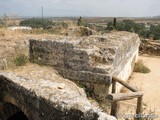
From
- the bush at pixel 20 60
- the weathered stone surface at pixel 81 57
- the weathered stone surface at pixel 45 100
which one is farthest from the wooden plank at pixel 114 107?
the bush at pixel 20 60

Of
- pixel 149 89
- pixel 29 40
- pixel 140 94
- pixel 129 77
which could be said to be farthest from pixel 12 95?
pixel 129 77

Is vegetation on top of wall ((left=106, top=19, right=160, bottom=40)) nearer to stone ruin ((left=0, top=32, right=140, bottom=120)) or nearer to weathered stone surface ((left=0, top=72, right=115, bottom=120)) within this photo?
stone ruin ((left=0, top=32, right=140, bottom=120))

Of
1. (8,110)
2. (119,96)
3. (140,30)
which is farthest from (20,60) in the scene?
(140,30)

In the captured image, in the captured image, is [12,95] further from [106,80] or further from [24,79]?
[106,80]

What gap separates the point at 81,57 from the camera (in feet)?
26.8

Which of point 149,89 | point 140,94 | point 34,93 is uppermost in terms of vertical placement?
point 34,93

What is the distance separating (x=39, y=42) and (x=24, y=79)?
3264 millimetres

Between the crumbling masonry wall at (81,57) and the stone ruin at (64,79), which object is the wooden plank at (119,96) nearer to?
the stone ruin at (64,79)

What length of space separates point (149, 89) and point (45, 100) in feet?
20.7

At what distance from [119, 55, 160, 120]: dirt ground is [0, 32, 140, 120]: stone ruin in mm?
703

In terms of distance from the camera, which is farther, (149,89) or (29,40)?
(149,89)

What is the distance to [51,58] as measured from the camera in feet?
28.8

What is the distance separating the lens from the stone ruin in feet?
14.6

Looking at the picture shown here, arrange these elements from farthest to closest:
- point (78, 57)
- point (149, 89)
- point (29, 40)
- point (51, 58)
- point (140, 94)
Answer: point (149, 89)
point (29, 40)
point (51, 58)
point (78, 57)
point (140, 94)
